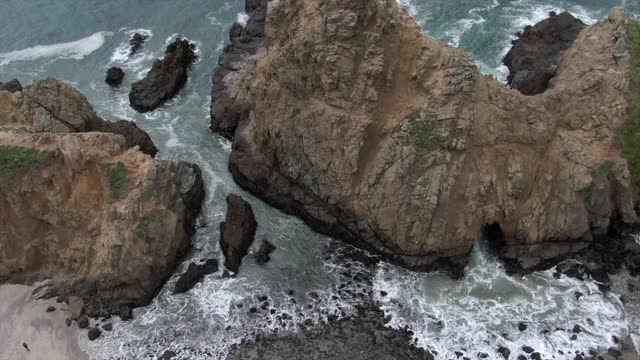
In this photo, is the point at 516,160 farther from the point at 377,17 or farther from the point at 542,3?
the point at 542,3

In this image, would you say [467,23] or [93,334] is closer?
[93,334]

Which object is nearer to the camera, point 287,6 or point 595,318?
point 595,318

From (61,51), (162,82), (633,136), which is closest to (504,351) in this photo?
(633,136)

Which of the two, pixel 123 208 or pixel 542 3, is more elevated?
pixel 542 3

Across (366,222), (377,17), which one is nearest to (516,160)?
(366,222)

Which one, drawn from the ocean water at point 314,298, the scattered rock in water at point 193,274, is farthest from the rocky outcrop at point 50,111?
the scattered rock in water at point 193,274

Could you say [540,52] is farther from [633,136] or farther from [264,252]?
[264,252]

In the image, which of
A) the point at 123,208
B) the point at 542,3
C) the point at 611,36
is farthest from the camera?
the point at 542,3
